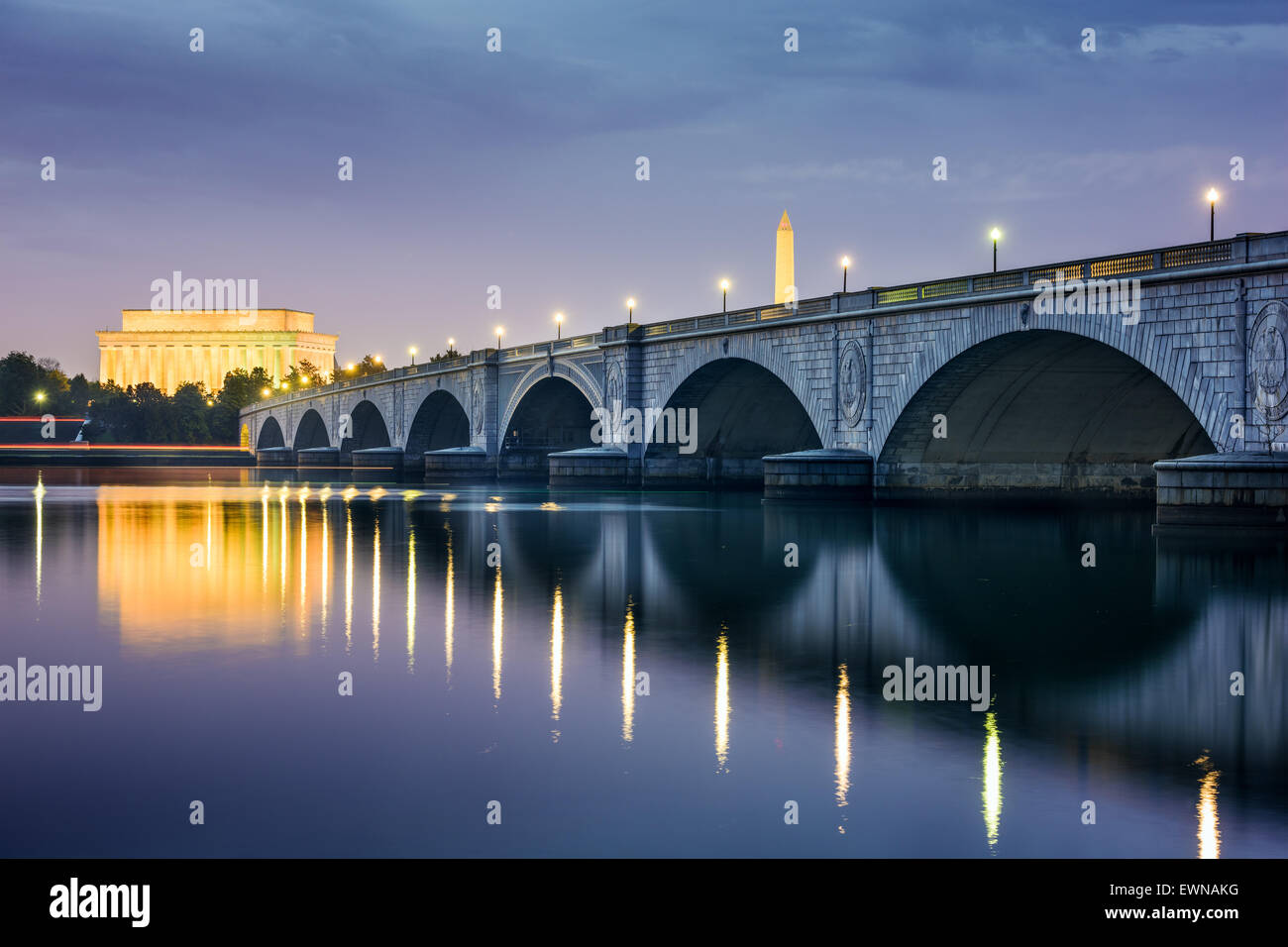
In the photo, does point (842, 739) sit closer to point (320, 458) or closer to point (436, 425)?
point (436, 425)

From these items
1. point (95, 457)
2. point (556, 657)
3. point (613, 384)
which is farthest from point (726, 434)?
point (95, 457)

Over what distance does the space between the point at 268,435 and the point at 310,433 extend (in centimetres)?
2183

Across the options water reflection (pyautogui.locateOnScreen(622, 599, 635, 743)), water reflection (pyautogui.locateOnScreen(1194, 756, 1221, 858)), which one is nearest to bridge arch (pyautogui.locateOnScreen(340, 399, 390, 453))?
water reflection (pyautogui.locateOnScreen(622, 599, 635, 743))

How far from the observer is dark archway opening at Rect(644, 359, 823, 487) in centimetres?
6750

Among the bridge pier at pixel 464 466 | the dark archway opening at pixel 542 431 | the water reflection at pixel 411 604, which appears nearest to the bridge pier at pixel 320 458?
the bridge pier at pixel 464 466

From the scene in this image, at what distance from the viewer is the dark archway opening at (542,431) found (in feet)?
293

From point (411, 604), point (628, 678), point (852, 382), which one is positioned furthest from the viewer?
point (852, 382)

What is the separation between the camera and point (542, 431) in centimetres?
9162

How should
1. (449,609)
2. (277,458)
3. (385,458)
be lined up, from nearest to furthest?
(449,609)
(385,458)
(277,458)

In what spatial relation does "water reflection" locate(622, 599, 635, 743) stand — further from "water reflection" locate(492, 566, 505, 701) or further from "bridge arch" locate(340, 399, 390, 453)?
"bridge arch" locate(340, 399, 390, 453)

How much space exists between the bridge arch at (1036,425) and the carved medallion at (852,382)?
222 centimetres

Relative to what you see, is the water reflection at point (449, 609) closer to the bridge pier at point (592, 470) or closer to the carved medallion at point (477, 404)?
the bridge pier at point (592, 470)
